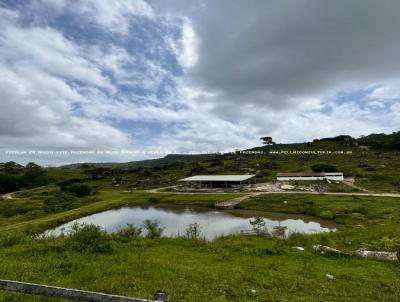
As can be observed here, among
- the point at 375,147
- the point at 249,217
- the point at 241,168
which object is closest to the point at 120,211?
the point at 249,217

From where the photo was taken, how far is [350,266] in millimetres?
14234

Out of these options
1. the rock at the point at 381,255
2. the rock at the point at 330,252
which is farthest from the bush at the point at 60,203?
the rock at the point at 381,255

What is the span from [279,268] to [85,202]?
6034 cm

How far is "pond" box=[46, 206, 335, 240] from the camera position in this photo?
35281 mm

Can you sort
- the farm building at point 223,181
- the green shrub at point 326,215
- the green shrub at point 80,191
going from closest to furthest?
the green shrub at point 326,215 → the green shrub at point 80,191 → the farm building at point 223,181

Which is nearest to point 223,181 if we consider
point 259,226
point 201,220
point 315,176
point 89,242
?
point 315,176

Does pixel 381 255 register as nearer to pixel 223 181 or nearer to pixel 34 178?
pixel 223 181

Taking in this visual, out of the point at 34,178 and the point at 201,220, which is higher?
the point at 34,178

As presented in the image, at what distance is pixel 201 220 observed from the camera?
4278 centimetres

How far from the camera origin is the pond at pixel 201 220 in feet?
116

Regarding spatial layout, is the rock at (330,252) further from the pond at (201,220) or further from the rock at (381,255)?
the pond at (201,220)

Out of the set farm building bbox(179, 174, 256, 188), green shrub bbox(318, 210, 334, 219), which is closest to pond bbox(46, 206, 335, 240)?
green shrub bbox(318, 210, 334, 219)

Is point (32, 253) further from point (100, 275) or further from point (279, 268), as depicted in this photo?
point (279, 268)

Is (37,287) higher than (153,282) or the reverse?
higher
